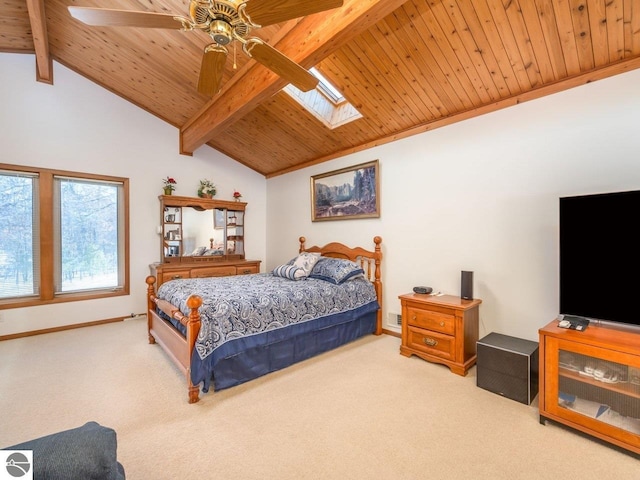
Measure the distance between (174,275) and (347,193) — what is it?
300cm

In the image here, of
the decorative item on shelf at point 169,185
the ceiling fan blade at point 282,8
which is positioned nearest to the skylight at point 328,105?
the ceiling fan blade at point 282,8

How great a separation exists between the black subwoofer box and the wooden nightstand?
0.26 meters

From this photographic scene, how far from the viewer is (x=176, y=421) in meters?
Result: 2.08

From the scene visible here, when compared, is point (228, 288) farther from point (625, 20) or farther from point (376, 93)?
point (625, 20)

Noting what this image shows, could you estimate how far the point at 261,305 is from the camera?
2.71m

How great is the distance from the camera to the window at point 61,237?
12.6ft

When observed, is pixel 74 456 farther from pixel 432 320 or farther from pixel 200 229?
pixel 200 229

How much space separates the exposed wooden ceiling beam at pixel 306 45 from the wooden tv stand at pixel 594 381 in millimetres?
2542

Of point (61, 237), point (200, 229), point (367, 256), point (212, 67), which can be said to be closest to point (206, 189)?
point (200, 229)

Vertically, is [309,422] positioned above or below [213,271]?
below

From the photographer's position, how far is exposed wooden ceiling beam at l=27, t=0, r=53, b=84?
2.89m

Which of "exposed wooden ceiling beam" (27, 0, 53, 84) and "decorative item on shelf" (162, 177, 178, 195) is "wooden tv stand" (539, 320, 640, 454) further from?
"exposed wooden ceiling beam" (27, 0, 53, 84)

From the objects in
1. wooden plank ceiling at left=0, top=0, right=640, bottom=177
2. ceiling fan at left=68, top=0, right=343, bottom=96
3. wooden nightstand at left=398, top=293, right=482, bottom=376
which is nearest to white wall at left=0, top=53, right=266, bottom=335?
wooden plank ceiling at left=0, top=0, right=640, bottom=177

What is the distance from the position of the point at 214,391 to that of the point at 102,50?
436 centimetres
